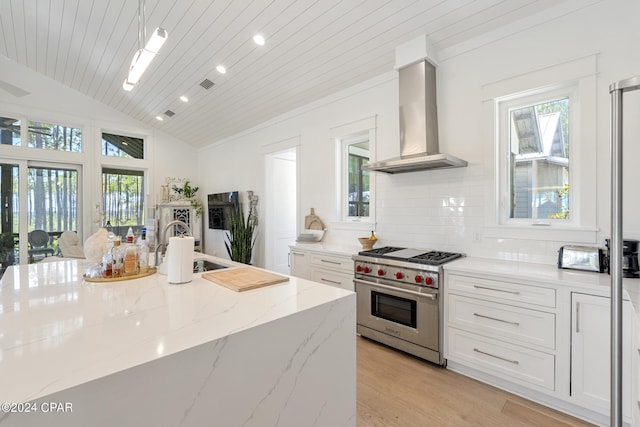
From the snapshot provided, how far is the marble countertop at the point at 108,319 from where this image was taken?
78 cm

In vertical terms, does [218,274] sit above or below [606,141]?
below

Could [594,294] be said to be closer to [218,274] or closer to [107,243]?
[218,274]

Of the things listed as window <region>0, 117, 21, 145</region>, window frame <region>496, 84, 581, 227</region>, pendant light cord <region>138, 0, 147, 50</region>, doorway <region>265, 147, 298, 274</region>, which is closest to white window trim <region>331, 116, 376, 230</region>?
doorway <region>265, 147, 298, 274</region>

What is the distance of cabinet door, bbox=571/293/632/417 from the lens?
1776mm

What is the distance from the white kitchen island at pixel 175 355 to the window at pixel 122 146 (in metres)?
5.32

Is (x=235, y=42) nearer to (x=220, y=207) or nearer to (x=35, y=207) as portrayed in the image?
(x=220, y=207)

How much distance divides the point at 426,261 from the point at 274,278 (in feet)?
4.77

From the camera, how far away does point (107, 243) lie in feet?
6.09

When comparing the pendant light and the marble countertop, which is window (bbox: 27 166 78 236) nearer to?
the pendant light

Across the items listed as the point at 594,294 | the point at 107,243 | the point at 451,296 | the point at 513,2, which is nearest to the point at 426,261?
the point at 451,296

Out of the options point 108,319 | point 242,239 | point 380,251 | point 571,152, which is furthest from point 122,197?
point 571,152

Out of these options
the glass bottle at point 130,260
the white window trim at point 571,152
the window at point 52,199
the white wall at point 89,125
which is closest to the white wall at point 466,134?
the white window trim at point 571,152

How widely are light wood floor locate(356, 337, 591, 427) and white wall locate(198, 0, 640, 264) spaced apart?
3.58 ft

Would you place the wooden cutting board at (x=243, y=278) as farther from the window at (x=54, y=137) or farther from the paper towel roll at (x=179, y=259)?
the window at (x=54, y=137)
